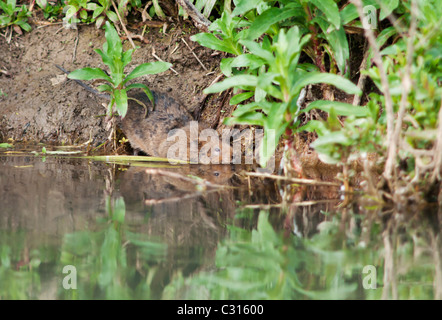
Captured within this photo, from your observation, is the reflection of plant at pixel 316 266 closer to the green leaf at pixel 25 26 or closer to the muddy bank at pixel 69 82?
the muddy bank at pixel 69 82

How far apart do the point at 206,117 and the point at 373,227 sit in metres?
2.91

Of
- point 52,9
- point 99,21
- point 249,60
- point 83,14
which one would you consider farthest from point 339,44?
point 52,9

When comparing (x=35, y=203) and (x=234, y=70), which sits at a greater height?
(x=234, y=70)

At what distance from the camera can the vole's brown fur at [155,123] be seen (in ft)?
14.5

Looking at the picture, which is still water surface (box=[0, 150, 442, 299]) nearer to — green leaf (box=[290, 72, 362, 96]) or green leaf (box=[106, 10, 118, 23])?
green leaf (box=[290, 72, 362, 96])

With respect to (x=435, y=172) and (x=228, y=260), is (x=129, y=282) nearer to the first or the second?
(x=228, y=260)

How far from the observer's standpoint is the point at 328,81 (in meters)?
2.52

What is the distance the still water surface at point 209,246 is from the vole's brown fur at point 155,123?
5.48ft

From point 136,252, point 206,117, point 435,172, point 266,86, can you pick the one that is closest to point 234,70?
point 206,117

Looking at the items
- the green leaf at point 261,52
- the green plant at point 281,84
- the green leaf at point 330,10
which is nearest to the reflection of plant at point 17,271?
the green plant at point 281,84

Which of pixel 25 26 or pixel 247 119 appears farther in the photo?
pixel 25 26

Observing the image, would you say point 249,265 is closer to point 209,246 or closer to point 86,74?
point 209,246

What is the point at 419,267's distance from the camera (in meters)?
1.60

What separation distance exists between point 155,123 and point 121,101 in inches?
24.3
